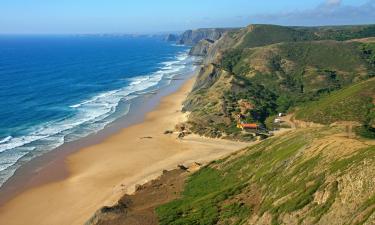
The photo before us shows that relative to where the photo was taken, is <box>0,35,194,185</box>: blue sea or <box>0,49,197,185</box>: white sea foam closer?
<box>0,49,197,185</box>: white sea foam

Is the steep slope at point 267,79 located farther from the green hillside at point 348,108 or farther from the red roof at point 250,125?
the green hillside at point 348,108

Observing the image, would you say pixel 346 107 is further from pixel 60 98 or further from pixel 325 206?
pixel 60 98

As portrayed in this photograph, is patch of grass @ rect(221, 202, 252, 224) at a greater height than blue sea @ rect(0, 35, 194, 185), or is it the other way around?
patch of grass @ rect(221, 202, 252, 224)

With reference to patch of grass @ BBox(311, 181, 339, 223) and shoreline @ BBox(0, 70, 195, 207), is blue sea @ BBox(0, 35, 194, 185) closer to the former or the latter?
shoreline @ BBox(0, 70, 195, 207)

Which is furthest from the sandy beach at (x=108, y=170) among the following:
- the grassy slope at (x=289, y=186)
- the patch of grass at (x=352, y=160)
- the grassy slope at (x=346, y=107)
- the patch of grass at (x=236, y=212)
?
the patch of grass at (x=352, y=160)

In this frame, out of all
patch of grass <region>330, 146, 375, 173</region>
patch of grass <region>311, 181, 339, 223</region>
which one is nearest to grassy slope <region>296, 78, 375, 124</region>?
patch of grass <region>330, 146, 375, 173</region>

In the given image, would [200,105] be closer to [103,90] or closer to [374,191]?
[103,90]

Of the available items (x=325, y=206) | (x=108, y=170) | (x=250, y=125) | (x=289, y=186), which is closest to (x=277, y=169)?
(x=289, y=186)
